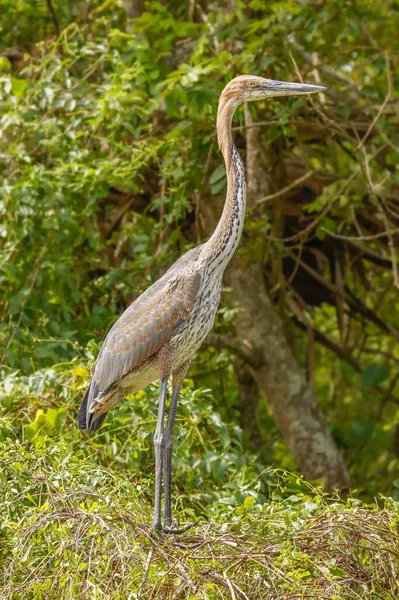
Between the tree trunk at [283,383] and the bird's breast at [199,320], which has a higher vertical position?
the bird's breast at [199,320]

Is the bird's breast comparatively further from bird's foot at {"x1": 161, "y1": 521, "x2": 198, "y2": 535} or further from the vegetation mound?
bird's foot at {"x1": 161, "y1": 521, "x2": 198, "y2": 535}

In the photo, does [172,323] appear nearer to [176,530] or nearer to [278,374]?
[176,530]

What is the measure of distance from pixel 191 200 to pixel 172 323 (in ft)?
8.85

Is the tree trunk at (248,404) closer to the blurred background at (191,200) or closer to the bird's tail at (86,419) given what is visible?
the blurred background at (191,200)

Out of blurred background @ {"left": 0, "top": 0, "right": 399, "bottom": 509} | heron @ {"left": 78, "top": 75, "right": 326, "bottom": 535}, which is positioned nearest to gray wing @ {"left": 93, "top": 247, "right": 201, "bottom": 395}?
heron @ {"left": 78, "top": 75, "right": 326, "bottom": 535}

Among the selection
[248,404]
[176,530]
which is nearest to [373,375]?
[248,404]

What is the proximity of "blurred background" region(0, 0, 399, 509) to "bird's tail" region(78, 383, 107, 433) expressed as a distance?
329 millimetres

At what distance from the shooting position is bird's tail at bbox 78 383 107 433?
208 inches

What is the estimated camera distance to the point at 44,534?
13.5 ft

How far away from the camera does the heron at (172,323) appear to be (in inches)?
197

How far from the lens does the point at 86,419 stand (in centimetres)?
531

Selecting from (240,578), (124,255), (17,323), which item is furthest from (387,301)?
(240,578)

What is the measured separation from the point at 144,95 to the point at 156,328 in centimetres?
258

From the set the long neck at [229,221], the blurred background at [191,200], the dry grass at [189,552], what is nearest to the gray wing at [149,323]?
the long neck at [229,221]
